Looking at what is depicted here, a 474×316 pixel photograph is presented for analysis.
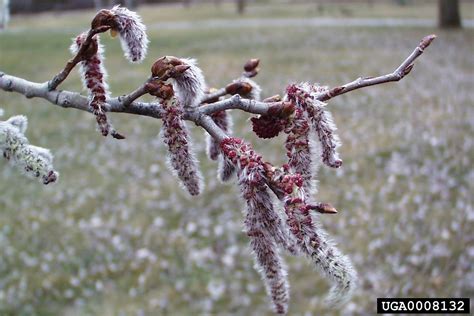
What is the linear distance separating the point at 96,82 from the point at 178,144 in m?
0.27

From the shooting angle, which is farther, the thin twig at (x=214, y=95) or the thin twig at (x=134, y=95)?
the thin twig at (x=214, y=95)

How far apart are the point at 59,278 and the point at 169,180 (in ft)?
8.66

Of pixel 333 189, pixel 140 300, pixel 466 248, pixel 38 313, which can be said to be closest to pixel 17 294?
pixel 38 313

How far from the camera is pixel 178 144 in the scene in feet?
3.70

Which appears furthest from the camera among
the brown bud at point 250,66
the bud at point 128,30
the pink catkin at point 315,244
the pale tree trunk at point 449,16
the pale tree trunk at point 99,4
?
the pale tree trunk at point 99,4

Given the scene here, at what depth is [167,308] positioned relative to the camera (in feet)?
16.6

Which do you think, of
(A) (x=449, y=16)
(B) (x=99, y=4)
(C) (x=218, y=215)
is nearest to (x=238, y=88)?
(C) (x=218, y=215)

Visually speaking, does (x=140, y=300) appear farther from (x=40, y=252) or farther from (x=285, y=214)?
(x=285, y=214)

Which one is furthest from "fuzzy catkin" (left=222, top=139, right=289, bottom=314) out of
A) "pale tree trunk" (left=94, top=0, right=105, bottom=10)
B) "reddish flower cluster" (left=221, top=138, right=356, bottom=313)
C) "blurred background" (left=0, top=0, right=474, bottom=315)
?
"pale tree trunk" (left=94, top=0, right=105, bottom=10)

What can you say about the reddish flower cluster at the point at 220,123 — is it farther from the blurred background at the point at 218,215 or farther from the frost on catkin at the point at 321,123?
the blurred background at the point at 218,215

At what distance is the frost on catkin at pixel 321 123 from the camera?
114 centimetres

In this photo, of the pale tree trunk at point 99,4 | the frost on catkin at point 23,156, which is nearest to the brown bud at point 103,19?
the frost on catkin at point 23,156

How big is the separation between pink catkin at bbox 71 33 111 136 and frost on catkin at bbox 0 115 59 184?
15 centimetres

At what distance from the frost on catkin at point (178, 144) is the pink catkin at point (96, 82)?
15 centimetres
